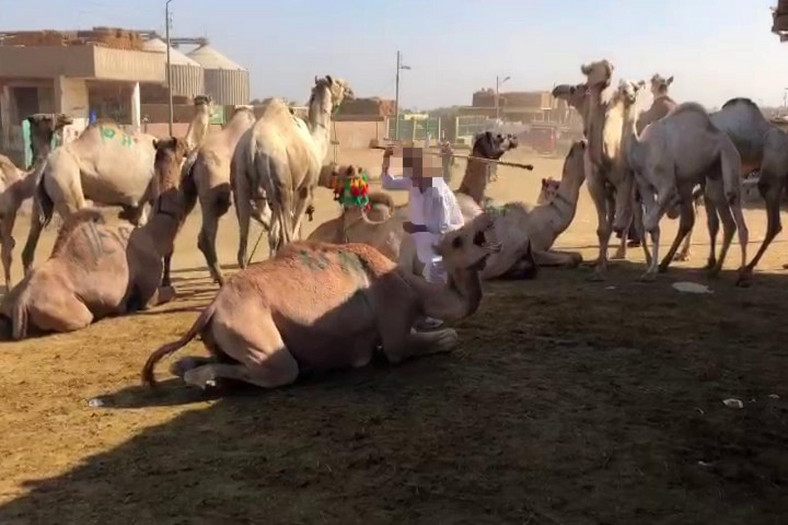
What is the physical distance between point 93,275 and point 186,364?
2506mm

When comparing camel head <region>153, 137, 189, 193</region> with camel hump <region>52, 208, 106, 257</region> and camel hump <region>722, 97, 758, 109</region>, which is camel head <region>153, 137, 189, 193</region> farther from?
camel hump <region>722, 97, 758, 109</region>

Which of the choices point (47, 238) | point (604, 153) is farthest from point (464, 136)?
point (604, 153)

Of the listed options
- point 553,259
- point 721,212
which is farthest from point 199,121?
point 721,212

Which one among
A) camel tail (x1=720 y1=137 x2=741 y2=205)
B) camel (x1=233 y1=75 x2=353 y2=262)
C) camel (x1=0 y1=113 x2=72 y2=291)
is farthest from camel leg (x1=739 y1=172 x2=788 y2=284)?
camel (x1=0 y1=113 x2=72 y2=291)

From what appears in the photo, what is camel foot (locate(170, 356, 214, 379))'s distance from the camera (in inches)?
225

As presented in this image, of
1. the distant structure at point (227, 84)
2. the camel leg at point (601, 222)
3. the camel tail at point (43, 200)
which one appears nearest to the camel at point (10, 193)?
the camel tail at point (43, 200)

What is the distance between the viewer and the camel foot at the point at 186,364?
5.71 meters

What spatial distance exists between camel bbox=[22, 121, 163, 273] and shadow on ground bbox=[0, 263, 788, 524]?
4791mm

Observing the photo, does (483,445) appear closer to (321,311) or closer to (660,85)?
(321,311)

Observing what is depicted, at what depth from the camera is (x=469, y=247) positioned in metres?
5.83

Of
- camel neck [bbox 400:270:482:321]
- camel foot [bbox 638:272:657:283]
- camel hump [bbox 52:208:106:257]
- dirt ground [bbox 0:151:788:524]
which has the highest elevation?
camel hump [bbox 52:208:106:257]

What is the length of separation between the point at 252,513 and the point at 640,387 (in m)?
2.81

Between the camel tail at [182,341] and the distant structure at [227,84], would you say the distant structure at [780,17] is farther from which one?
the distant structure at [227,84]

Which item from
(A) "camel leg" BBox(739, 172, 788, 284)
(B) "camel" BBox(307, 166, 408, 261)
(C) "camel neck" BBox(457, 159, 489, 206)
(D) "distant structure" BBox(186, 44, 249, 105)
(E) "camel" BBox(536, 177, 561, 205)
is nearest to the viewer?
(B) "camel" BBox(307, 166, 408, 261)
